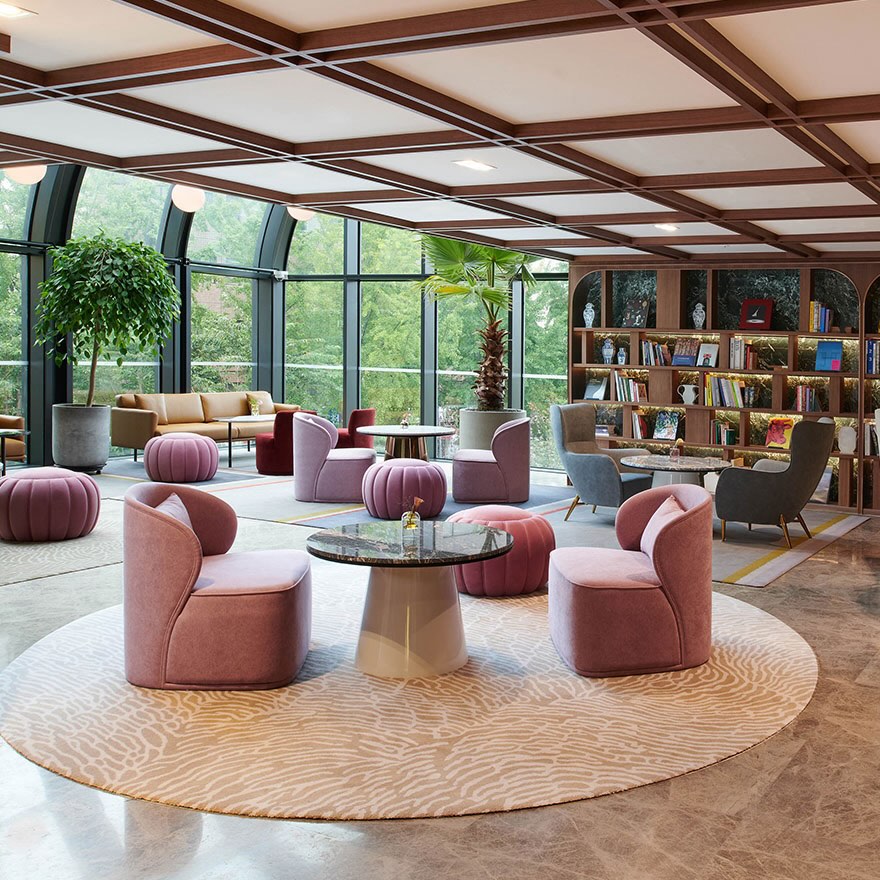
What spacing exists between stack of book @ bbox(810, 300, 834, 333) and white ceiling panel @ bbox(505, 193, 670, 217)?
10.8 ft

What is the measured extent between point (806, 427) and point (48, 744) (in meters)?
6.20

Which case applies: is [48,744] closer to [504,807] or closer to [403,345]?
[504,807]

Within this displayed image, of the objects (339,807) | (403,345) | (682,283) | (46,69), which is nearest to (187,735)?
(339,807)

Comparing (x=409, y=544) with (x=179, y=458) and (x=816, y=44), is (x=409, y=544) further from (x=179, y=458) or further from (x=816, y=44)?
(x=179, y=458)

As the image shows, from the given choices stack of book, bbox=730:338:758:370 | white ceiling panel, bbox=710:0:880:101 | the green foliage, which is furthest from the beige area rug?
stack of book, bbox=730:338:758:370

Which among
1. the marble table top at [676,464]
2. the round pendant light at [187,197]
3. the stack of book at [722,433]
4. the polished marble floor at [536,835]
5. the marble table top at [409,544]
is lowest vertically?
the polished marble floor at [536,835]

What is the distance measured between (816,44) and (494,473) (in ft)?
22.2

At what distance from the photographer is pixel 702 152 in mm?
5727

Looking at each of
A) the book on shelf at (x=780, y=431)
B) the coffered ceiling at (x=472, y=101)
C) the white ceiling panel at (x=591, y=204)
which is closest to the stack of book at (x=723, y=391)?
the book on shelf at (x=780, y=431)

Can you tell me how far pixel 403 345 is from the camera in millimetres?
14531

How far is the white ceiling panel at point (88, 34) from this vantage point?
364 centimetres

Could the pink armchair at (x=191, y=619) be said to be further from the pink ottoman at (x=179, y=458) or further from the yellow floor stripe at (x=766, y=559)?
the pink ottoman at (x=179, y=458)

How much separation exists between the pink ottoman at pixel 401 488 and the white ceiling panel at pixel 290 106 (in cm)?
407

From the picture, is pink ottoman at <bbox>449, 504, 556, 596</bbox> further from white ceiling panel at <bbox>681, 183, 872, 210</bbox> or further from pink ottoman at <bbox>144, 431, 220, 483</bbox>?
pink ottoman at <bbox>144, 431, 220, 483</bbox>
